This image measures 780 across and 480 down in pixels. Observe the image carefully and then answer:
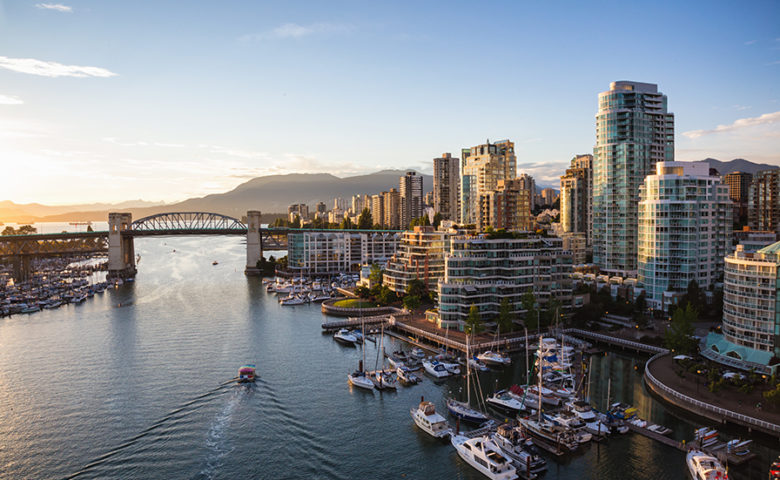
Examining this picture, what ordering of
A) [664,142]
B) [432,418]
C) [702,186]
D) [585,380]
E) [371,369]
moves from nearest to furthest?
[432,418], [585,380], [371,369], [702,186], [664,142]

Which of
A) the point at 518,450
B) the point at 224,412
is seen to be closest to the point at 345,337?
the point at 224,412

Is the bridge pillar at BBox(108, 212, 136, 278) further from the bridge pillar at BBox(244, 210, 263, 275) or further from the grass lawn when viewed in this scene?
the grass lawn

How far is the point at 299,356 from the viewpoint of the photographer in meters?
45.1

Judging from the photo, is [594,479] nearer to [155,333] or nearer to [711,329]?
[711,329]

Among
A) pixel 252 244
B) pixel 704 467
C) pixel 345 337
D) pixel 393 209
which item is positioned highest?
pixel 393 209

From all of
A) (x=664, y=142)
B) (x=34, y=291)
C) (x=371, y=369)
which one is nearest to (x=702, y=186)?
(x=664, y=142)

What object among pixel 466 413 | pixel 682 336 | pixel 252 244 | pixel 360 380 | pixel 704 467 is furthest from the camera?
pixel 252 244

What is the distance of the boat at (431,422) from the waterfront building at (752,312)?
883 inches

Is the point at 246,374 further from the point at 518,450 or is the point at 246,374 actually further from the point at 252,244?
the point at 252,244

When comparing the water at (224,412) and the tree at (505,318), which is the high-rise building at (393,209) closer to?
the water at (224,412)

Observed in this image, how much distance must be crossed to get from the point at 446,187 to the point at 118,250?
315 feet

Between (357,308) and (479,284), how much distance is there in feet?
66.5

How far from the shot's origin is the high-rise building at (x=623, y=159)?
68438mm

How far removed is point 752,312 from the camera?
3566 centimetres
